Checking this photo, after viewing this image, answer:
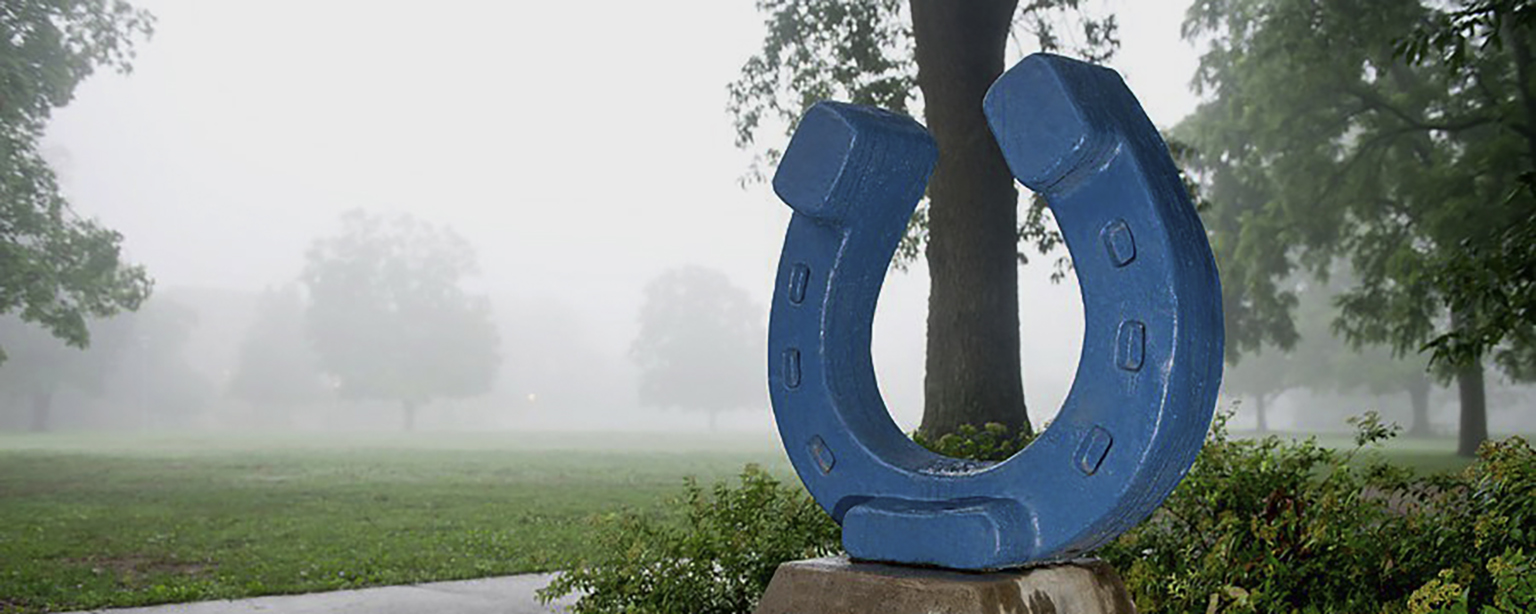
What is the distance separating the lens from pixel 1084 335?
2.74 meters

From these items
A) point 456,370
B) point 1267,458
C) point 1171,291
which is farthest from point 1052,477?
point 456,370

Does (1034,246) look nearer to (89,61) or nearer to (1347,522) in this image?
(1347,522)

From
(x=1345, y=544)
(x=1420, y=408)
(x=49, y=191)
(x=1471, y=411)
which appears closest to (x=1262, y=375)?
(x=1420, y=408)

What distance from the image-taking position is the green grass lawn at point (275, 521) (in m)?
7.50

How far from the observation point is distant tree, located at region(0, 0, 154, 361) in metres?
18.7

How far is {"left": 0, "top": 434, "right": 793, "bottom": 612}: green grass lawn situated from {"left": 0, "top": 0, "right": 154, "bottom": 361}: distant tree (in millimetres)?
2788

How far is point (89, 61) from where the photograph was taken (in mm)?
21094

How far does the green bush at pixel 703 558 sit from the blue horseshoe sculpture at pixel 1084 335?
4.79 ft

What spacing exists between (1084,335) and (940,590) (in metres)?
0.67

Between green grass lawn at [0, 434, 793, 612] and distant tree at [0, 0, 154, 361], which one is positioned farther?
distant tree at [0, 0, 154, 361]

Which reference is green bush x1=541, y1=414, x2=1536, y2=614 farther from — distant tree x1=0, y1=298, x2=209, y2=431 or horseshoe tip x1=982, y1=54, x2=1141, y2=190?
distant tree x1=0, y1=298, x2=209, y2=431

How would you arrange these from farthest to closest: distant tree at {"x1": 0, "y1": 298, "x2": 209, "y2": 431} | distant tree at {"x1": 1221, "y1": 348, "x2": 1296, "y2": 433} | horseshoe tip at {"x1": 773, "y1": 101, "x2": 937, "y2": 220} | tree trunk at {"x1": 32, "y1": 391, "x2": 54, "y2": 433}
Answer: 1. distant tree at {"x1": 1221, "y1": 348, "x2": 1296, "y2": 433}
2. tree trunk at {"x1": 32, "y1": 391, "x2": 54, "y2": 433}
3. distant tree at {"x1": 0, "y1": 298, "x2": 209, "y2": 431}
4. horseshoe tip at {"x1": 773, "y1": 101, "x2": 937, "y2": 220}

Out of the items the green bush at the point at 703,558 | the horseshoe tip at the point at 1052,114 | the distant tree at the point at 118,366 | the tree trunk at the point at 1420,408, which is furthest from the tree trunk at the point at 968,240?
the tree trunk at the point at 1420,408

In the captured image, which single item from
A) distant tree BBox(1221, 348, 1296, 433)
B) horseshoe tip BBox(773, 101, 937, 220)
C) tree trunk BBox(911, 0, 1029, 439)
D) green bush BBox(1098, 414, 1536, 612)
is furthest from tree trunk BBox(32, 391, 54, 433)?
horseshoe tip BBox(773, 101, 937, 220)
